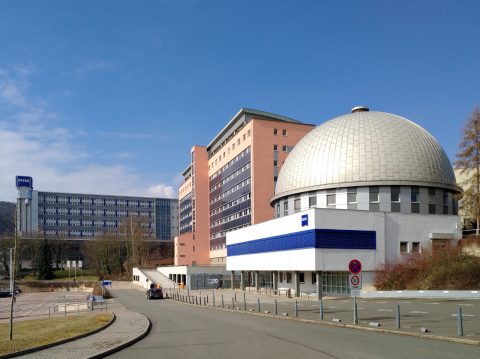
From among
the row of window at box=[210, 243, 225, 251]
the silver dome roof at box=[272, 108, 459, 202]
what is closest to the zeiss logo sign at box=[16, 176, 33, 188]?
the row of window at box=[210, 243, 225, 251]

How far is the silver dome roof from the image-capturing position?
4853cm

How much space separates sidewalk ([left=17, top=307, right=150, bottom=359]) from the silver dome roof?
3157 centimetres

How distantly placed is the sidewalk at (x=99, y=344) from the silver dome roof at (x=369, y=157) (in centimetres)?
3157

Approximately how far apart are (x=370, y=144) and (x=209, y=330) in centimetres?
3471

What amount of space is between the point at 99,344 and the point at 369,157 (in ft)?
124

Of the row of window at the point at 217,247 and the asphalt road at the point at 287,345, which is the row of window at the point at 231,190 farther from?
the asphalt road at the point at 287,345

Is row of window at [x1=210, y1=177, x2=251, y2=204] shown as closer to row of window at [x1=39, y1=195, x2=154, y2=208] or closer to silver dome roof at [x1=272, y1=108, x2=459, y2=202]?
silver dome roof at [x1=272, y1=108, x2=459, y2=202]

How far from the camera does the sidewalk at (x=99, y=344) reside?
13992 mm

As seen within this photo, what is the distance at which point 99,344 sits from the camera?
1600 cm

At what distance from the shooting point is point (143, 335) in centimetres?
1864

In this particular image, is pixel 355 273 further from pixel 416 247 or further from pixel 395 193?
pixel 395 193

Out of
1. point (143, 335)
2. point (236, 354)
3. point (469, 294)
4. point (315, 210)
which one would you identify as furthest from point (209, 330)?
point (315, 210)

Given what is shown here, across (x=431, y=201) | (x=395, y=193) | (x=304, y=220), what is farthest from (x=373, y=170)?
(x=304, y=220)

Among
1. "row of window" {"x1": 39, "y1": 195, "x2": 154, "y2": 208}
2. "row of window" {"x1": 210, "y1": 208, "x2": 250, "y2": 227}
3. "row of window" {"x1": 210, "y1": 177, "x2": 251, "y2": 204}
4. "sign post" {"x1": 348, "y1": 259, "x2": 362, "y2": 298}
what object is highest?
"row of window" {"x1": 39, "y1": 195, "x2": 154, "y2": 208}
